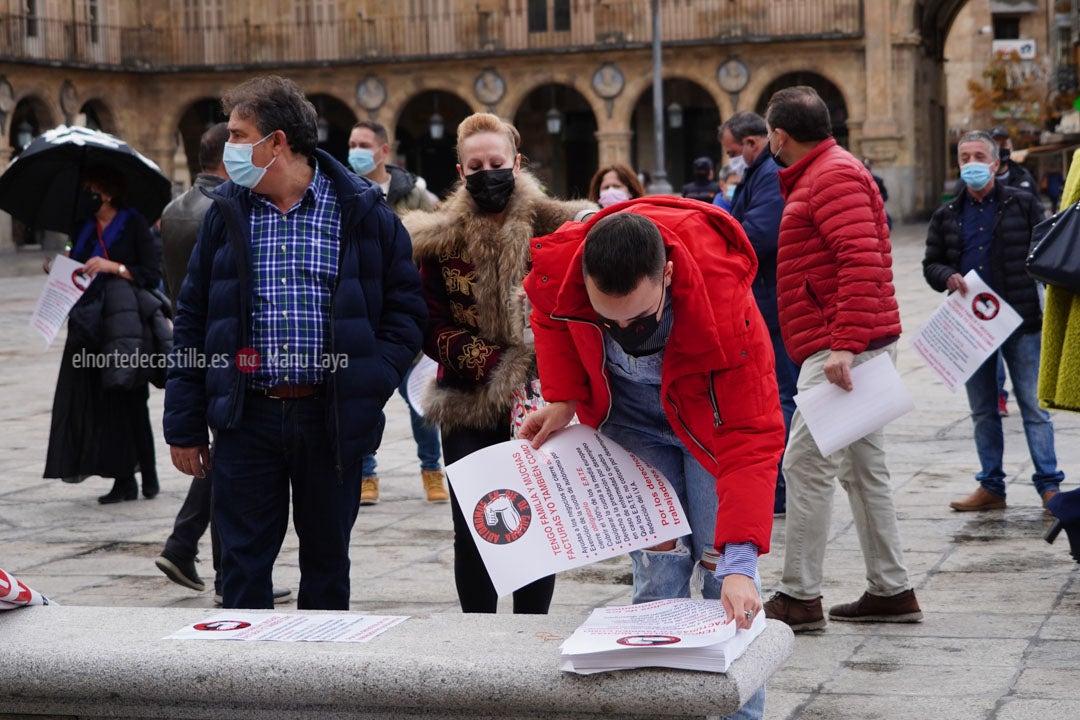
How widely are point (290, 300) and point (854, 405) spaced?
1984 millimetres

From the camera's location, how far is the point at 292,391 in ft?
14.3

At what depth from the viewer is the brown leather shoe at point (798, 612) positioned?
214 inches

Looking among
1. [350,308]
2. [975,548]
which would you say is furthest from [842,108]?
[350,308]

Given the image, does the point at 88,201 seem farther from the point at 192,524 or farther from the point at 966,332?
the point at 966,332

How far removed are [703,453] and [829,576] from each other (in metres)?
2.83

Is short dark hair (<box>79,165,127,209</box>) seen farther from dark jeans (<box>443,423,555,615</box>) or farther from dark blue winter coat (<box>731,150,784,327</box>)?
dark jeans (<box>443,423,555,615</box>)

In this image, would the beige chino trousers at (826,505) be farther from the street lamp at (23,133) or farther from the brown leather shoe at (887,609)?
the street lamp at (23,133)

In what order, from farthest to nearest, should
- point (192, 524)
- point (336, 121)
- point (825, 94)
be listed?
point (336, 121), point (825, 94), point (192, 524)

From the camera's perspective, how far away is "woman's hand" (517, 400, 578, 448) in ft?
12.4

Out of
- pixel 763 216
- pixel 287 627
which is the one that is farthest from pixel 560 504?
pixel 763 216

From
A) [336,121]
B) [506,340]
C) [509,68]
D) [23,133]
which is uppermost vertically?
[509,68]

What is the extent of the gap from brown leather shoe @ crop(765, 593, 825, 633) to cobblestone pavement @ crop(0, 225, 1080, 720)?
0.05 m

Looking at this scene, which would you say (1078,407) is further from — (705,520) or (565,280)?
(565,280)

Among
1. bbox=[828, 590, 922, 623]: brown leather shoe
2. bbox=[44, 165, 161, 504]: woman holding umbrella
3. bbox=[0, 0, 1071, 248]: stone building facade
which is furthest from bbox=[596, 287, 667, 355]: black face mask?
bbox=[0, 0, 1071, 248]: stone building facade
